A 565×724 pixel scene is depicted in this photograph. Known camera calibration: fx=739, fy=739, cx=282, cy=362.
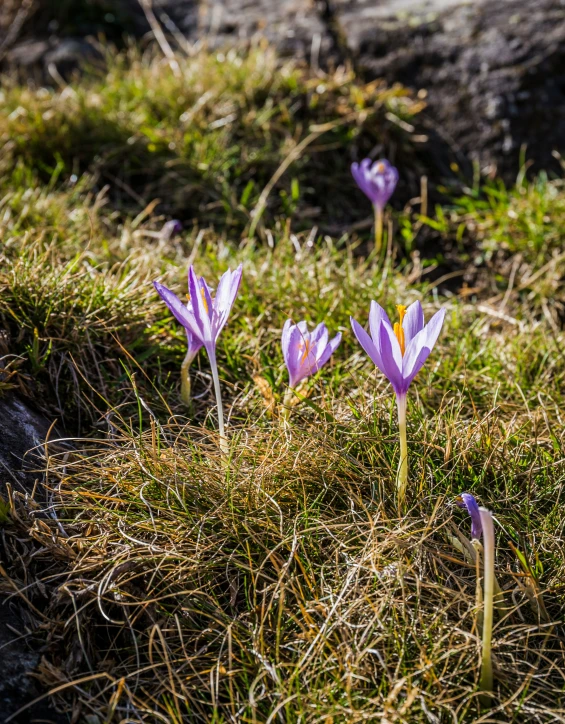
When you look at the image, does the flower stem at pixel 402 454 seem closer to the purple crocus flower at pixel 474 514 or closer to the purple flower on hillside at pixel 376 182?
the purple crocus flower at pixel 474 514

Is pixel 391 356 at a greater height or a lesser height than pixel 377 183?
greater

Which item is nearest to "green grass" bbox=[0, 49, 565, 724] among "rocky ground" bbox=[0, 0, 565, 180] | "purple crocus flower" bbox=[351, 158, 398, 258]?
"purple crocus flower" bbox=[351, 158, 398, 258]

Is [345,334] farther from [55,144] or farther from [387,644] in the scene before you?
[55,144]

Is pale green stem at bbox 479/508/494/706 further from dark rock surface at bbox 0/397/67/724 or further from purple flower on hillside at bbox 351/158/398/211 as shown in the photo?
purple flower on hillside at bbox 351/158/398/211

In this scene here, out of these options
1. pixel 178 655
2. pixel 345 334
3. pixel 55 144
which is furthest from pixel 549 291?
pixel 55 144

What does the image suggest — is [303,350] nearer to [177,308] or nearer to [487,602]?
[177,308]

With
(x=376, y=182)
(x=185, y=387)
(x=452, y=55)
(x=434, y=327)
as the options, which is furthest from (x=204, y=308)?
(x=452, y=55)
